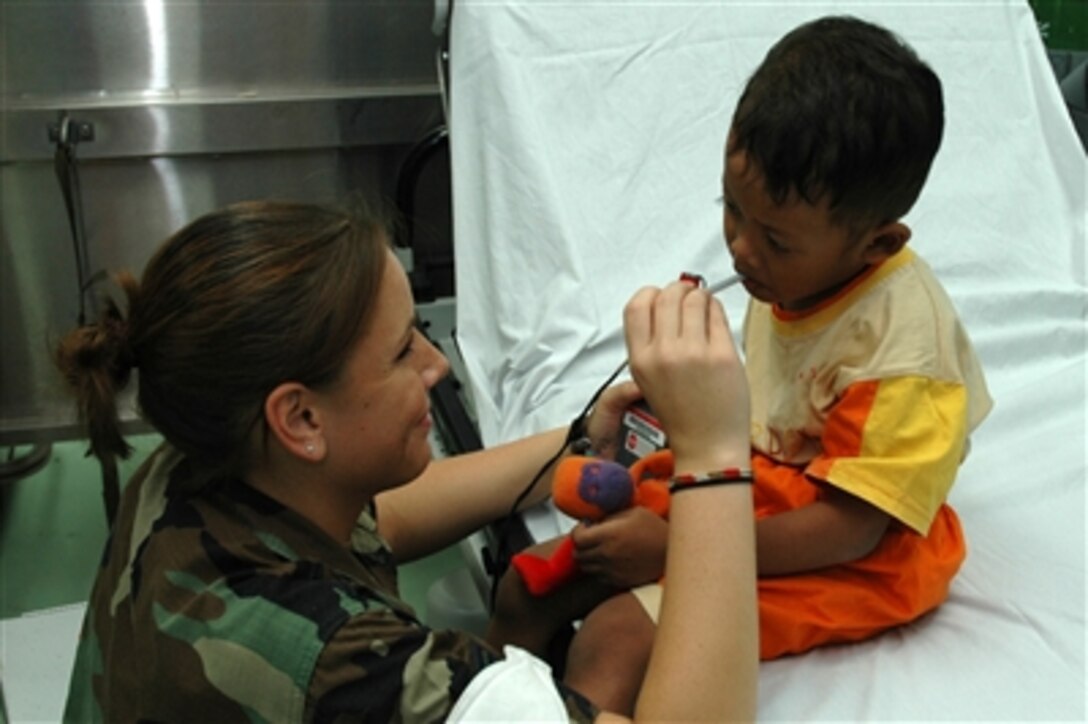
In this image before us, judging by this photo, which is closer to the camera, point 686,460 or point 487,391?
point 686,460

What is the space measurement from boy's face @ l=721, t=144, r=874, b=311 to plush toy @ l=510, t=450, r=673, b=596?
23 centimetres

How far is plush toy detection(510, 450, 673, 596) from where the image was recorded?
1.09 m

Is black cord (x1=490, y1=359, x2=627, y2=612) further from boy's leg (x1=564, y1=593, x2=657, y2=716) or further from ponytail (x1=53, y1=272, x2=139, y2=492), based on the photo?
ponytail (x1=53, y1=272, x2=139, y2=492)

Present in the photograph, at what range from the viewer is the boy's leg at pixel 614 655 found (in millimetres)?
1028

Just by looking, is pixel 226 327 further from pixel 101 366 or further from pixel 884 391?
pixel 884 391

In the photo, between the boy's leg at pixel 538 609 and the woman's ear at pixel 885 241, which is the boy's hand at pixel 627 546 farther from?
the woman's ear at pixel 885 241

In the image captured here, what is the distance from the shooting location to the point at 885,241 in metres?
1.07

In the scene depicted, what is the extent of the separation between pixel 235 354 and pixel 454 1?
3.93 feet

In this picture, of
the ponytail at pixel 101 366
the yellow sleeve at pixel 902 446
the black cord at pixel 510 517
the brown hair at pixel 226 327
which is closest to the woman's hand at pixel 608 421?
the black cord at pixel 510 517

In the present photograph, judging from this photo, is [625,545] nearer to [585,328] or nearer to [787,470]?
[787,470]

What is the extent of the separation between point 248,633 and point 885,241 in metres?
0.68

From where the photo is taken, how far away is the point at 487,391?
1.58 metres

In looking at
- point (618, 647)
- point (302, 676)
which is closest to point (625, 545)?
point (618, 647)

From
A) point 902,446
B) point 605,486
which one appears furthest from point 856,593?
point 605,486
